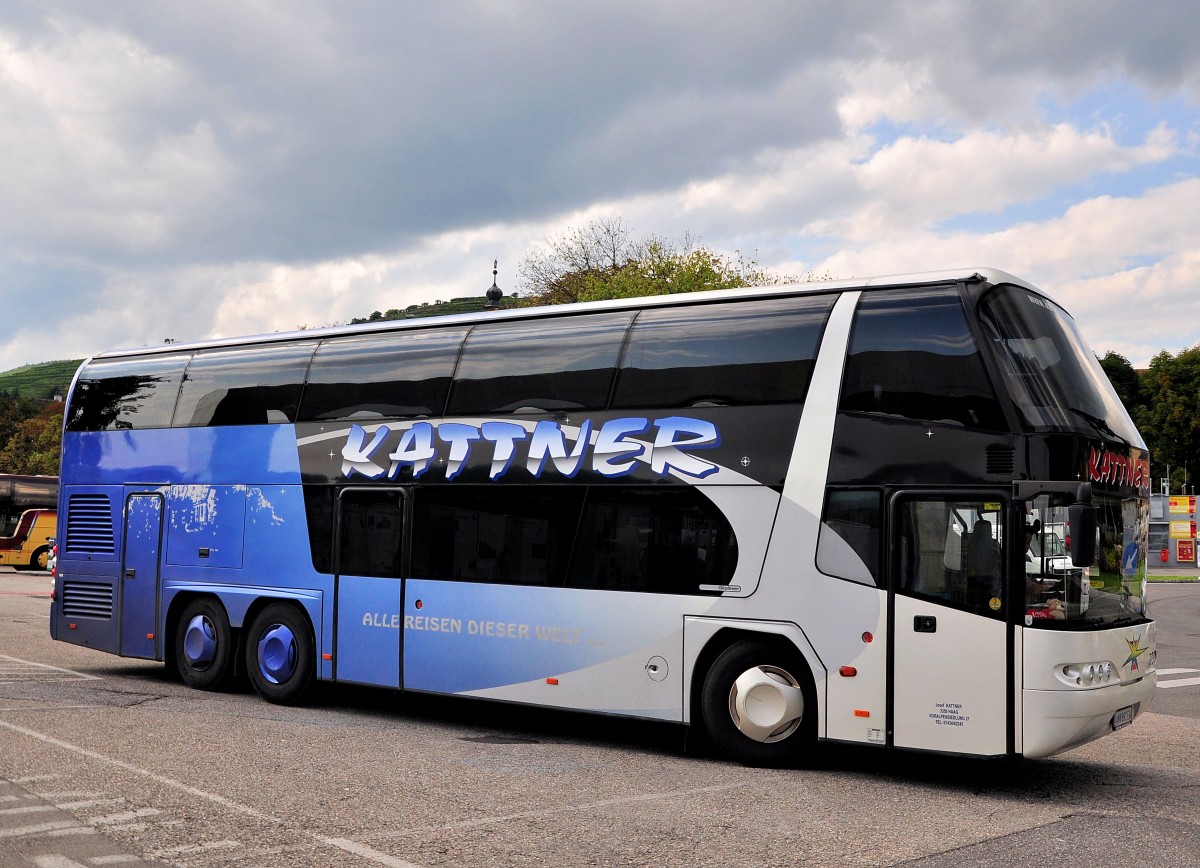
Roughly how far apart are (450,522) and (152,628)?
491cm

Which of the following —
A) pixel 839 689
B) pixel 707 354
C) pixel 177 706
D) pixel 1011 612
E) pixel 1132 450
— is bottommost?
pixel 177 706

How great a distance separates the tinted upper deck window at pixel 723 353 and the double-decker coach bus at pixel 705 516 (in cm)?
3

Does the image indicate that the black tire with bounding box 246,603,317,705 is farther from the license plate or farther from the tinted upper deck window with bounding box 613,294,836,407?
the license plate

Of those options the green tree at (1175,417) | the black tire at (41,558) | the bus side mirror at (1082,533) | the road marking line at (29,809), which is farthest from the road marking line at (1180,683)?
the green tree at (1175,417)

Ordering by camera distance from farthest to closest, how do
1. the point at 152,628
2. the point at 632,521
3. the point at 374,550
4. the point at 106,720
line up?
the point at 152,628
the point at 374,550
the point at 106,720
the point at 632,521

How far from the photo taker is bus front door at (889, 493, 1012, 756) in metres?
8.24

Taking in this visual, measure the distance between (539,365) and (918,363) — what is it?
355 centimetres

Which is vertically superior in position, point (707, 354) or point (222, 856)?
point (707, 354)

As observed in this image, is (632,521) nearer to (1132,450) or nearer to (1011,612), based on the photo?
(1011,612)

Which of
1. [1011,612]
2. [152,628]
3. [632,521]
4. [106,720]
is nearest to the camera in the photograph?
[1011,612]

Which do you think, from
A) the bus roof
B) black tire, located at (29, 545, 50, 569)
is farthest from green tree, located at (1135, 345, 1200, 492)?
the bus roof

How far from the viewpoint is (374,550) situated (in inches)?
465

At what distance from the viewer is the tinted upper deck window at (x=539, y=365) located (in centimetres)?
1047

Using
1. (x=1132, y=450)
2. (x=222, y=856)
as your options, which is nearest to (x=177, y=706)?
(x=222, y=856)
